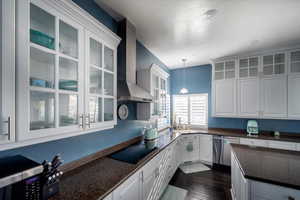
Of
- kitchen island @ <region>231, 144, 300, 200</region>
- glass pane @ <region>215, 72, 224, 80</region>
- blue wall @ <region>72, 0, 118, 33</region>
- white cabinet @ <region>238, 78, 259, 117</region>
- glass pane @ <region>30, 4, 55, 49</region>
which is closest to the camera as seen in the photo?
glass pane @ <region>30, 4, 55, 49</region>

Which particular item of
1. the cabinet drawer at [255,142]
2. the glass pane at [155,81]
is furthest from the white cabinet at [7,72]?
the cabinet drawer at [255,142]

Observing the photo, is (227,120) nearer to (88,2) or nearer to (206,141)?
(206,141)

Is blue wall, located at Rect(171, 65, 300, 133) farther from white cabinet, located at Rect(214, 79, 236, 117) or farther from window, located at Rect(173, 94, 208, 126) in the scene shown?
white cabinet, located at Rect(214, 79, 236, 117)

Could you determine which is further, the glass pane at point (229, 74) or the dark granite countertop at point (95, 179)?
the glass pane at point (229, 74)

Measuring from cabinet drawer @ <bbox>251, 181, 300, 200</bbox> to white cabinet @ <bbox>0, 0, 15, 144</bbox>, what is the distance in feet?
6.35

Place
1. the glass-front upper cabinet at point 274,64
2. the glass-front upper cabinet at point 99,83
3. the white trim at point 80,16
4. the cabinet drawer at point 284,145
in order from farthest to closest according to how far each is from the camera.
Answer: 1. the glass-front upper cabinet at point 274,64
2. the cabinet drawer at point 284,145
3. the glass-front upper cabinet at point 99,83
4. the white trim at point 80,16

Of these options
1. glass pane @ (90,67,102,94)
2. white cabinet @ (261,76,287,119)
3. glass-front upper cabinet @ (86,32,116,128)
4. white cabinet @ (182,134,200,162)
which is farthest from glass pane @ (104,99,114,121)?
white cabinet @ (261,76,287,119)

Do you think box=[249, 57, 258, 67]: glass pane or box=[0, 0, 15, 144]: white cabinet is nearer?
box=[0, 0, 15, 144]: white cabinet

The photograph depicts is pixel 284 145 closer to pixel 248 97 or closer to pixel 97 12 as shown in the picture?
pixel 248 97

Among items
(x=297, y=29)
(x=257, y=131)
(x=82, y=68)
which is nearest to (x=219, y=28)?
(x=297, y=29)

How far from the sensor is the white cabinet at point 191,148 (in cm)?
329

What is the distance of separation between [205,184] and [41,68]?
3.07 meters

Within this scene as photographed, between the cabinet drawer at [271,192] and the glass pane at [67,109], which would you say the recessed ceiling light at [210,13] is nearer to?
the glass pane at [67,109]

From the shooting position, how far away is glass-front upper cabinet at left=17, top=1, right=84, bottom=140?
29.4 inches
